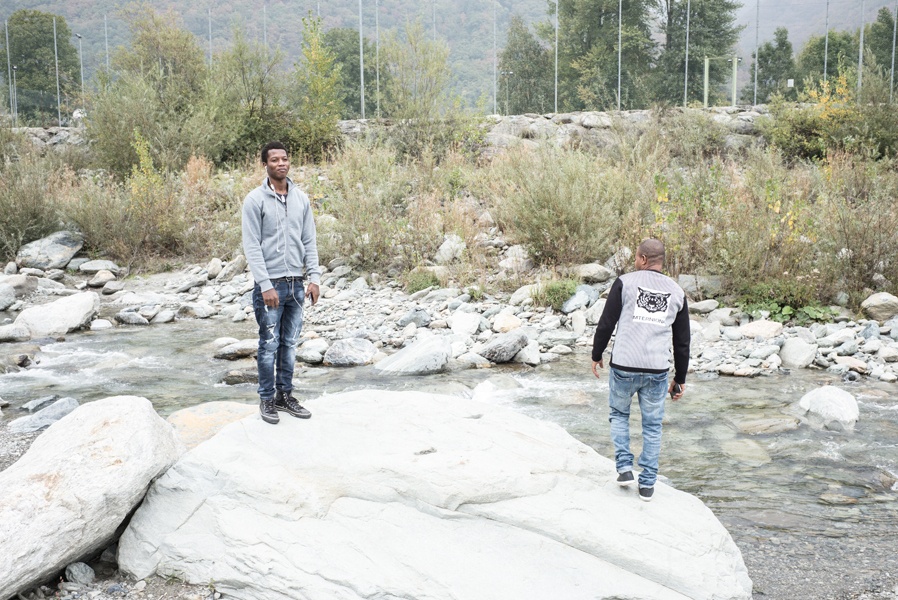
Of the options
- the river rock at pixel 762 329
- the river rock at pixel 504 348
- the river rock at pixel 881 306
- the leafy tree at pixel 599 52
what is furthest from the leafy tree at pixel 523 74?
the river rock at pixel 504 348

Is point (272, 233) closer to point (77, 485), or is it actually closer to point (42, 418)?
point (77, 485)

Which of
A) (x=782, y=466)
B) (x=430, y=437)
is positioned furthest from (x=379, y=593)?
(x=782, y=466)

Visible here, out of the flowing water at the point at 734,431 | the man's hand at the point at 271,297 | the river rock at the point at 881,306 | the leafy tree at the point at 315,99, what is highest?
the leafy tree at the point at 315,99

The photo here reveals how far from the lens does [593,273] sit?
33.4 ft

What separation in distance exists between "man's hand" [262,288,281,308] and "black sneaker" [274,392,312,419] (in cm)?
57

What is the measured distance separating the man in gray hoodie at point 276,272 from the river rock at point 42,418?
8.51ft

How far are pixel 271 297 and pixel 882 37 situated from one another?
26.6 m

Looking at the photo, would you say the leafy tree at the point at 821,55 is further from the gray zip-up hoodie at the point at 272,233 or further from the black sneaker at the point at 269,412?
the black sneaker at the point at 269,412

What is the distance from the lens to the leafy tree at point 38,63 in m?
27.1

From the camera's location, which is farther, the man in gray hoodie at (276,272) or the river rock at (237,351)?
the river rock at (237,351)

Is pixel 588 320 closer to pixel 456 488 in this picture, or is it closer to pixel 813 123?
pixel 456 488

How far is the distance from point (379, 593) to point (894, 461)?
4029 millimetres

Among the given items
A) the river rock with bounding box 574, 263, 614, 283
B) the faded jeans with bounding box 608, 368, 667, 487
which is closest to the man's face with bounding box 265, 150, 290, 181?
the faded jeans with bounding box 608, 368, 667, 487

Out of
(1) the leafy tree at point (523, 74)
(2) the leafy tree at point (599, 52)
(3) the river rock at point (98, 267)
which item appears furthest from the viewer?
(1) the leafy tree at point (523, 74)
